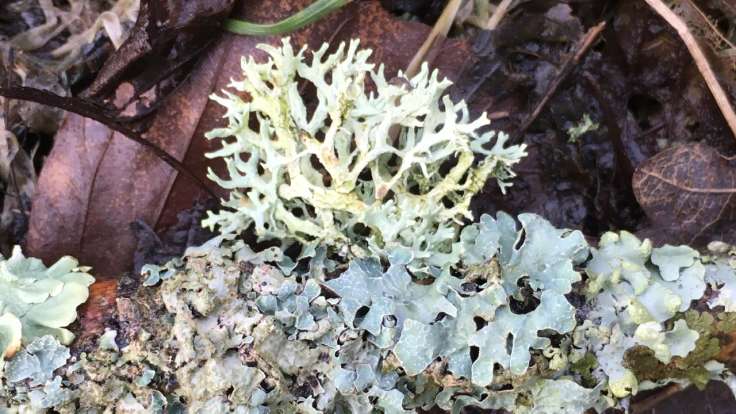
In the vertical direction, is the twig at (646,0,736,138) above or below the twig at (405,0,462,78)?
above

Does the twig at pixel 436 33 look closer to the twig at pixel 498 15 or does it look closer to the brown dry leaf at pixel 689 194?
the twig at pixel 498 15

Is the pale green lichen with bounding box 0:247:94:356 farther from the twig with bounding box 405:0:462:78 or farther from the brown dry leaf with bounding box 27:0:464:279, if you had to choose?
the twig with bounding box 405:0:462:78

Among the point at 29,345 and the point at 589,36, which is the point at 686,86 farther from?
the point at 29,345

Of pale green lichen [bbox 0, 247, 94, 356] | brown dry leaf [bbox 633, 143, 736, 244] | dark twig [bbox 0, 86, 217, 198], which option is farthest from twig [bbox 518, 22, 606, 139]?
pale green lichen [bbox 0, 247, 94, 356]

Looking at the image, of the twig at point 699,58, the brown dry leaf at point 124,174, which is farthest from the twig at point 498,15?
the brown dry leaf at point 124,174

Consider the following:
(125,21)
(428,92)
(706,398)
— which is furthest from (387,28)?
(706,398)
